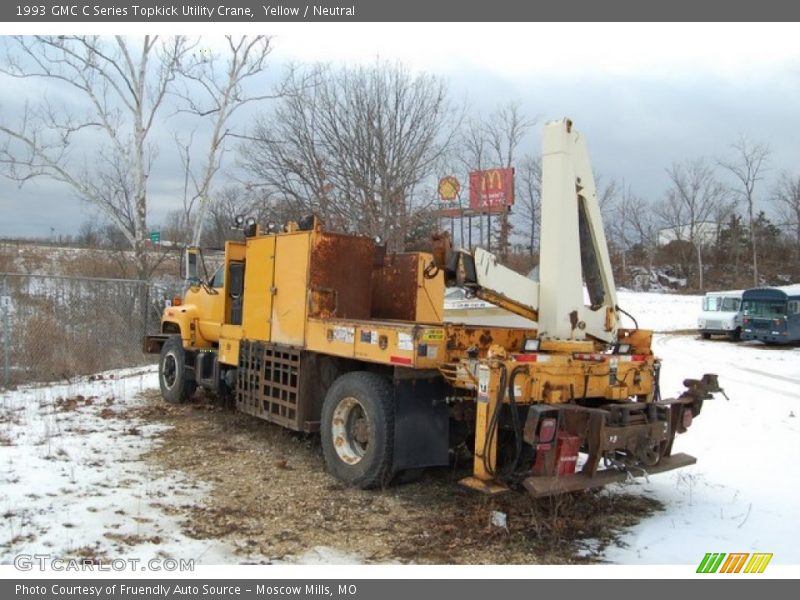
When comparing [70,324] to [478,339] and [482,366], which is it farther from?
[482,366]

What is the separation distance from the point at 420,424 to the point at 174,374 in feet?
18.7

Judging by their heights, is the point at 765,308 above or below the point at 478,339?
above

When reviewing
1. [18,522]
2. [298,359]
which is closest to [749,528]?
[298,359]

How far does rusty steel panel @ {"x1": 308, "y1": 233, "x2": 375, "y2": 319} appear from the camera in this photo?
22.7 ft

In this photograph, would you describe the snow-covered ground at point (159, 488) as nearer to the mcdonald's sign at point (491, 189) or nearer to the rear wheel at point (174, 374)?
the rear wheel at point (174, 374)

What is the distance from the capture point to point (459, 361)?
552 centimetres

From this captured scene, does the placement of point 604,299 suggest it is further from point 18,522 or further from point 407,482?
point 18,522

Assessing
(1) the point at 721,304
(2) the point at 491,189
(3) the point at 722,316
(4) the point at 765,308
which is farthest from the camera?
(2) the point at 491,189

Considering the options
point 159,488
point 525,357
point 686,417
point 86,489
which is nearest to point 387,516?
point 525,357

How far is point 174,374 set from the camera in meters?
10.2

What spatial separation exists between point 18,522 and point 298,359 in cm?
288

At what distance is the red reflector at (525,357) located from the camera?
16.5ft

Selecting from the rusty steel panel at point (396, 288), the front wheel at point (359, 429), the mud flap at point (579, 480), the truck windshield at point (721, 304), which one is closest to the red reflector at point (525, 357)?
the mud flap at point (579, 480)

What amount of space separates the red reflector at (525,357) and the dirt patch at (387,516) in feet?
3.88
